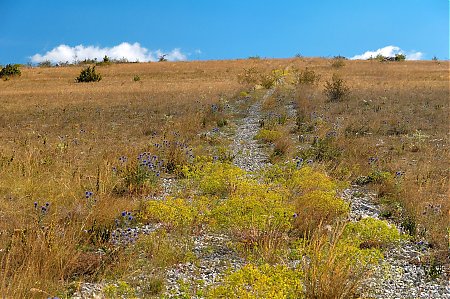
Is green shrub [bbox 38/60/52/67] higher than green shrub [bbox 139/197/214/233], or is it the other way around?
green shrub [bbox 38/60/52/67]

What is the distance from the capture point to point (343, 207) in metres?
6.68

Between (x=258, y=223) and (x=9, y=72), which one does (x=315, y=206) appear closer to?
(x=258, y=223)

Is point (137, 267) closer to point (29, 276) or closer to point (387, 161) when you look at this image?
point (29, 276)

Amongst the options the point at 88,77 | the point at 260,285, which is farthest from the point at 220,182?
the point at 88,77

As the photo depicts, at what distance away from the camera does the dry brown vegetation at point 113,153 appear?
16.4 ft

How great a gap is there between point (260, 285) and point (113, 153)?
24.5 ft

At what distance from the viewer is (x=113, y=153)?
10.6 metres

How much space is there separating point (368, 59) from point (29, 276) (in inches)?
2382

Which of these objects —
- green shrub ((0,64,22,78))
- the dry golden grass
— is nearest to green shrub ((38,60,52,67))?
green shrub ((0,64,22,78))

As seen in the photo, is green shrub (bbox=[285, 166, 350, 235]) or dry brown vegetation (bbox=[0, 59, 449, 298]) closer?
dry brown vegetation (bbox=[0, 59, 449, 298])

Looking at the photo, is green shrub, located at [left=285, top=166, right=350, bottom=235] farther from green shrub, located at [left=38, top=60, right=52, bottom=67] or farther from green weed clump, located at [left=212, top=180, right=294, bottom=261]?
green shrub, located at [left=38, top=60, right=52, bottom=67]

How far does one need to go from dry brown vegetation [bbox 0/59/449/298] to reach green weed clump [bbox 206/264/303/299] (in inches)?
65.5

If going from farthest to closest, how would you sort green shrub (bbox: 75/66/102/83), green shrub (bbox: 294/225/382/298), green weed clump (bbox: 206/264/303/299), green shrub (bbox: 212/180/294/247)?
green shrub (bbox: 75/66/102/83)
green shrub (bbox: 212/180/294/247)
green shrub (bbox: 294/225/382/298)
green weed clump (bbox: 206/264/303/299)

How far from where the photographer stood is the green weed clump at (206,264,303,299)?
12.8 feet
